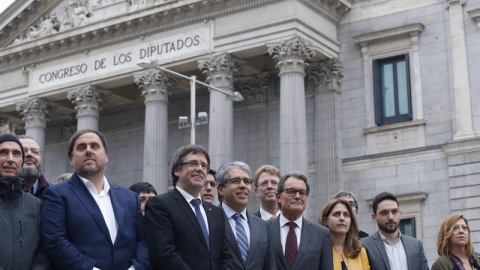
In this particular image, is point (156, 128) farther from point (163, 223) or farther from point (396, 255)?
point (163, 223)

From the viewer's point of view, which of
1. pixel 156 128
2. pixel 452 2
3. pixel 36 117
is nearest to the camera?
pixel 452 2

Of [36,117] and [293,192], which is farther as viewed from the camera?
[36,117]

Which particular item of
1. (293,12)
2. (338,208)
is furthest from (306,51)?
(338,208)

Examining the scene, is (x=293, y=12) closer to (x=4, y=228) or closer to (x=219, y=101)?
(x=219, y=101)

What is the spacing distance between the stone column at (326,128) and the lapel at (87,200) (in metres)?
24.1

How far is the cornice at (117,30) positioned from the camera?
3362 centimetres

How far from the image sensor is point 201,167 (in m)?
9.81

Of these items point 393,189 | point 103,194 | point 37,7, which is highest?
point 37,7

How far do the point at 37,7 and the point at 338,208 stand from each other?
103 feet

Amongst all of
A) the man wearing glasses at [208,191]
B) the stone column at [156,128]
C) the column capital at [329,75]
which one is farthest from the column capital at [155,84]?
the man wearing glasses at [208,191]

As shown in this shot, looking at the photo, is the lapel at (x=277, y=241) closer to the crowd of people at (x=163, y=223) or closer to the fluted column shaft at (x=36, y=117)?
the crowd of people at (x=163, y=223)

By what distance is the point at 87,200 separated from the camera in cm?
907

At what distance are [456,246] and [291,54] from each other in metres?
19.6

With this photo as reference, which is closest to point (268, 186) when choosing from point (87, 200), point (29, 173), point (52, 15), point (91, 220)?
point (29, 173)
